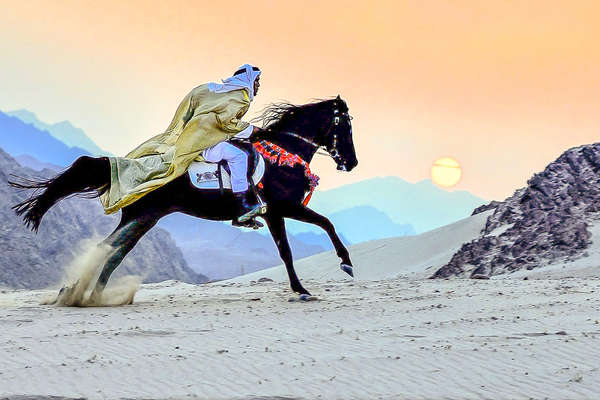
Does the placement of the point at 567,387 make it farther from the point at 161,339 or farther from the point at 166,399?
the point at 161,339

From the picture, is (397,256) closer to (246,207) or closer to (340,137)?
(340,137)

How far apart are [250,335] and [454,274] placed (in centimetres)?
1034

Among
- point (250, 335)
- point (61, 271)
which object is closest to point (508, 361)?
→ point (250, 335)

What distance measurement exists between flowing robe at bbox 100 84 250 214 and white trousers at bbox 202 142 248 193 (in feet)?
0.34

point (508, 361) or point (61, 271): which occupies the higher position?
point (61, 271)

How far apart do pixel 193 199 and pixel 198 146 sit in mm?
670

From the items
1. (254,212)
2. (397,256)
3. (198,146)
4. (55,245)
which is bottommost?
(397,256)

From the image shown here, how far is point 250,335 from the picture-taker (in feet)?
29.8

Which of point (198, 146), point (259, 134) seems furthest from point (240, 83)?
point (198, 146)

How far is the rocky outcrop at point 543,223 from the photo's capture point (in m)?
17.9

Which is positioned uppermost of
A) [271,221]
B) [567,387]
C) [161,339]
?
[271,221]

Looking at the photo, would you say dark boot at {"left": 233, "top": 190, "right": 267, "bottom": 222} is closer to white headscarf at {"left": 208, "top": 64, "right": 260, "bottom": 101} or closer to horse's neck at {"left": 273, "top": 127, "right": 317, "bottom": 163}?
horse's neck at {"left": 273, "top": 127, "right": 317, "bottom": 163}

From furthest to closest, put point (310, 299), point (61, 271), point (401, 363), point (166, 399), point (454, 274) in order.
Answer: point (61, 271)
point (454, 274)
point (310, 299)
point (401, 363)
point (166, 399)

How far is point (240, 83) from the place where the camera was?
12156 millimetres
